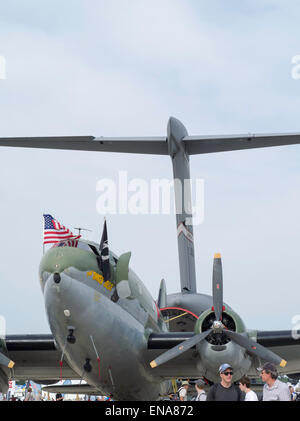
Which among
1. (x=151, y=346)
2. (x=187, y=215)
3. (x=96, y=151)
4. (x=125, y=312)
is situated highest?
(x=96, y=151)

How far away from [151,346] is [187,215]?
23.8ft

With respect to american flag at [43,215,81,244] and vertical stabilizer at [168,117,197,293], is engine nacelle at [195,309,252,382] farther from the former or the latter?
vertical stabilizer at [168,117,197,293]

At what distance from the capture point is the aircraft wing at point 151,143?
63.4ft

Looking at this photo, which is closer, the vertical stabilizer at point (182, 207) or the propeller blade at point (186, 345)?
the propeller blade at point (186, 345)

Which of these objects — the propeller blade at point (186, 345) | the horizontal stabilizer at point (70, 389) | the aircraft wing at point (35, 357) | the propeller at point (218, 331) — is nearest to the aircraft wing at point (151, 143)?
the propeller at point (218, 331)

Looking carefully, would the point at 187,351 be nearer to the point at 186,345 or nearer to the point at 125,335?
the point at 186,345

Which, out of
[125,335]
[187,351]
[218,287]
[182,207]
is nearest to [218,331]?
[218,287]

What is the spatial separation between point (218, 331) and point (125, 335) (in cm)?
235

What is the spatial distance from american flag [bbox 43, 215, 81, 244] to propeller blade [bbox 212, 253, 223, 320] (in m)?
3.79

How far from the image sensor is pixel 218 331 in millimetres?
14180

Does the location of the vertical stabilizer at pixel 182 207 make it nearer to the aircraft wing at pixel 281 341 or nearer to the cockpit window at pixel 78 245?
the aircraft wing at pixel 281 341

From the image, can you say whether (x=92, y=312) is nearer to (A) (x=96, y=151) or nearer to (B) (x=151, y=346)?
(B) (x=151, y=346)

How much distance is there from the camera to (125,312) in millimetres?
14477
